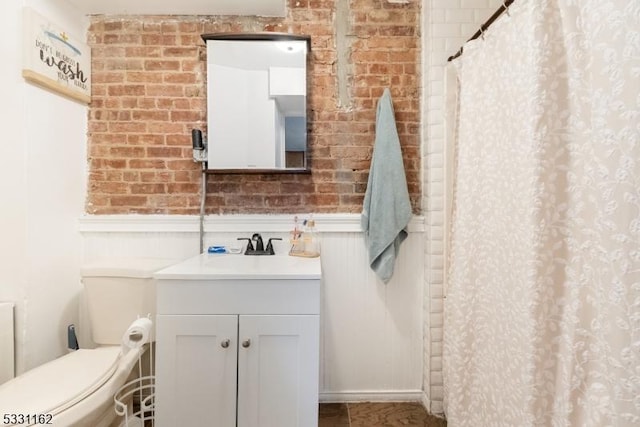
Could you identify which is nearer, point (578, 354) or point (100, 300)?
point (578, 354)

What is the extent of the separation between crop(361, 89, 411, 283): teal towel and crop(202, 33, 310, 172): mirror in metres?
0.39

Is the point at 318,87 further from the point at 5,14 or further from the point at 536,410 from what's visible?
the point at 536,410

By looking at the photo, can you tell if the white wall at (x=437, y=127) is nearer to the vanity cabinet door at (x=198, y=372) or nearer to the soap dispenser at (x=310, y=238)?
the soap dispenser at (x=310, y=238)

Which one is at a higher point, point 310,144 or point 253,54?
point 253,54

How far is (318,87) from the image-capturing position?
68.7 inches

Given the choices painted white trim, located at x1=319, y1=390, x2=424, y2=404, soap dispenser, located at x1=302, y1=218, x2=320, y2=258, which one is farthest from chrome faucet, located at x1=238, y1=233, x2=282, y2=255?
painted white trim, located at x1=319, y1=390, x2=424, y2=404

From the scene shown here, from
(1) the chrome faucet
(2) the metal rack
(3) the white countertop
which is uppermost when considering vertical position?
(1) the chrome faucet

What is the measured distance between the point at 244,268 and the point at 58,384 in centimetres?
77

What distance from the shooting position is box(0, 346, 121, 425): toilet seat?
1.03m

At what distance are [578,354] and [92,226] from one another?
210 cm

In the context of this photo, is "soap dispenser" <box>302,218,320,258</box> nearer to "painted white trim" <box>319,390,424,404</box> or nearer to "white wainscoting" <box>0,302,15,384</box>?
"painted white trim" <box>319,390,424,404</box>

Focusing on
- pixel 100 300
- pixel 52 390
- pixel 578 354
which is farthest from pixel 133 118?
pixel 578 354

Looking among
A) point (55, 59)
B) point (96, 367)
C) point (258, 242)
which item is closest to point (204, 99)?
point (55, 59)

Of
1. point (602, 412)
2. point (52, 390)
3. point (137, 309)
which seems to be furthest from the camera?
point (137, 309)
